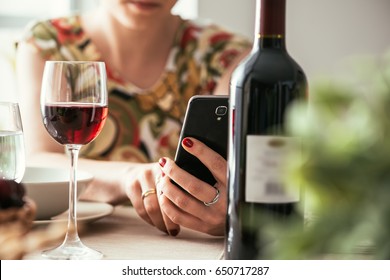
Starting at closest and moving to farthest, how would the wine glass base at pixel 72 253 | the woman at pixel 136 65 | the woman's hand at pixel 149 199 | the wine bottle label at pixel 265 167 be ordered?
the wine bottle label at pixel 265 167, the wine glass base at pixel 72 253, the woman's hand at pixel 149 199, the woman at pixel 136 65

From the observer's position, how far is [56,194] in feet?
2.27

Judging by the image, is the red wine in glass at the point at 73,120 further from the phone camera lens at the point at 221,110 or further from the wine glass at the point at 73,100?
the phone camera lens at the point at 221,110

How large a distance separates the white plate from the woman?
48 cm

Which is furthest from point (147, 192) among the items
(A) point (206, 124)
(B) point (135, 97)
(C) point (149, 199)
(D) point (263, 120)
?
(B) point (135, 97)

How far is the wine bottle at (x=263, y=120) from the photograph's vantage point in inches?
19.0

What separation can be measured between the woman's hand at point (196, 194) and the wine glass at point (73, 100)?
9 cm

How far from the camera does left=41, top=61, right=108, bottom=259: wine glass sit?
630mm

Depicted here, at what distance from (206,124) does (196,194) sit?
0.07 meters

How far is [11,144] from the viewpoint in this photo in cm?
62

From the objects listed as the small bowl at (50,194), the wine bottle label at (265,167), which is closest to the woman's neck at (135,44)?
the small bowl at (50,194)

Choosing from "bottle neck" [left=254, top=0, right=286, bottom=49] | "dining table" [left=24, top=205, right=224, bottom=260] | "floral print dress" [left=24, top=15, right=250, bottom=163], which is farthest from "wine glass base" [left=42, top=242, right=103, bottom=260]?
"floral print dress" [left=24, top=15, right=250, bottom=163]

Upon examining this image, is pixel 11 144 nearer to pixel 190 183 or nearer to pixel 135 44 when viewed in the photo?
pixel 190 183
